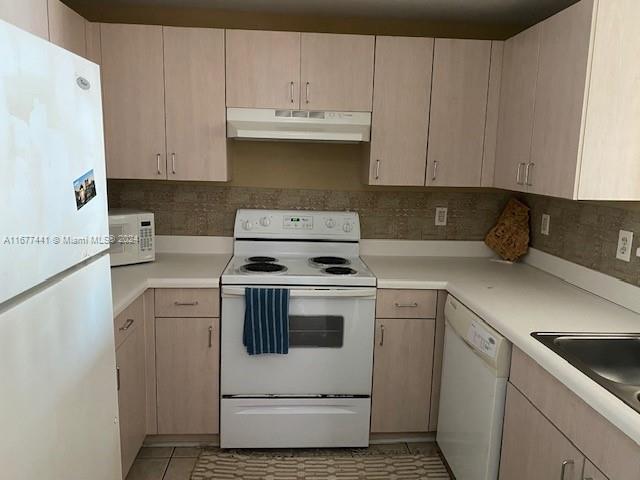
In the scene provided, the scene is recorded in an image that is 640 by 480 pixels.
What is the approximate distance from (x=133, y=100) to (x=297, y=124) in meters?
0.87

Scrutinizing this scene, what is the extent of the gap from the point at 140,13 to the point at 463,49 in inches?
71.8

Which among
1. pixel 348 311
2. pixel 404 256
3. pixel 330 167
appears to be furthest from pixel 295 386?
pixel 330 167

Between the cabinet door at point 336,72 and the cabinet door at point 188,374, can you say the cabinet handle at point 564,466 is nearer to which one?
the cabinet door at point 188,374

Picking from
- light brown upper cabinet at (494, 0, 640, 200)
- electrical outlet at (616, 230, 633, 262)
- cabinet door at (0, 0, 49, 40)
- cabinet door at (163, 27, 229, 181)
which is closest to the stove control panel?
cabinet door at (163, 27, 229, 181)

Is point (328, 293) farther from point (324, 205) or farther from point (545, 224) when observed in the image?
point (545, 224)

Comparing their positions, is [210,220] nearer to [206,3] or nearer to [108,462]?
[206,3]

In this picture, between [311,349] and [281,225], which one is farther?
[281,225]

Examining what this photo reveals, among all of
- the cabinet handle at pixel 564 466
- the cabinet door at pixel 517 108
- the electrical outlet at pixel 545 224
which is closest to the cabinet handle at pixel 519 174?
the cabinet door at pixel 517 108

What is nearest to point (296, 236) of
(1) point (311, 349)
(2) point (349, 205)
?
(2) point (349, 205)

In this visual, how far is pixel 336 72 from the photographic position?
8.50ft

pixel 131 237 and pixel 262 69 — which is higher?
pixel 262 69

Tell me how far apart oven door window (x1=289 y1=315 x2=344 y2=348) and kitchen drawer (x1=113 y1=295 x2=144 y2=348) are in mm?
721

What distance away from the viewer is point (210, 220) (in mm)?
2986

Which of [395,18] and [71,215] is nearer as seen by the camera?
[71,215]
